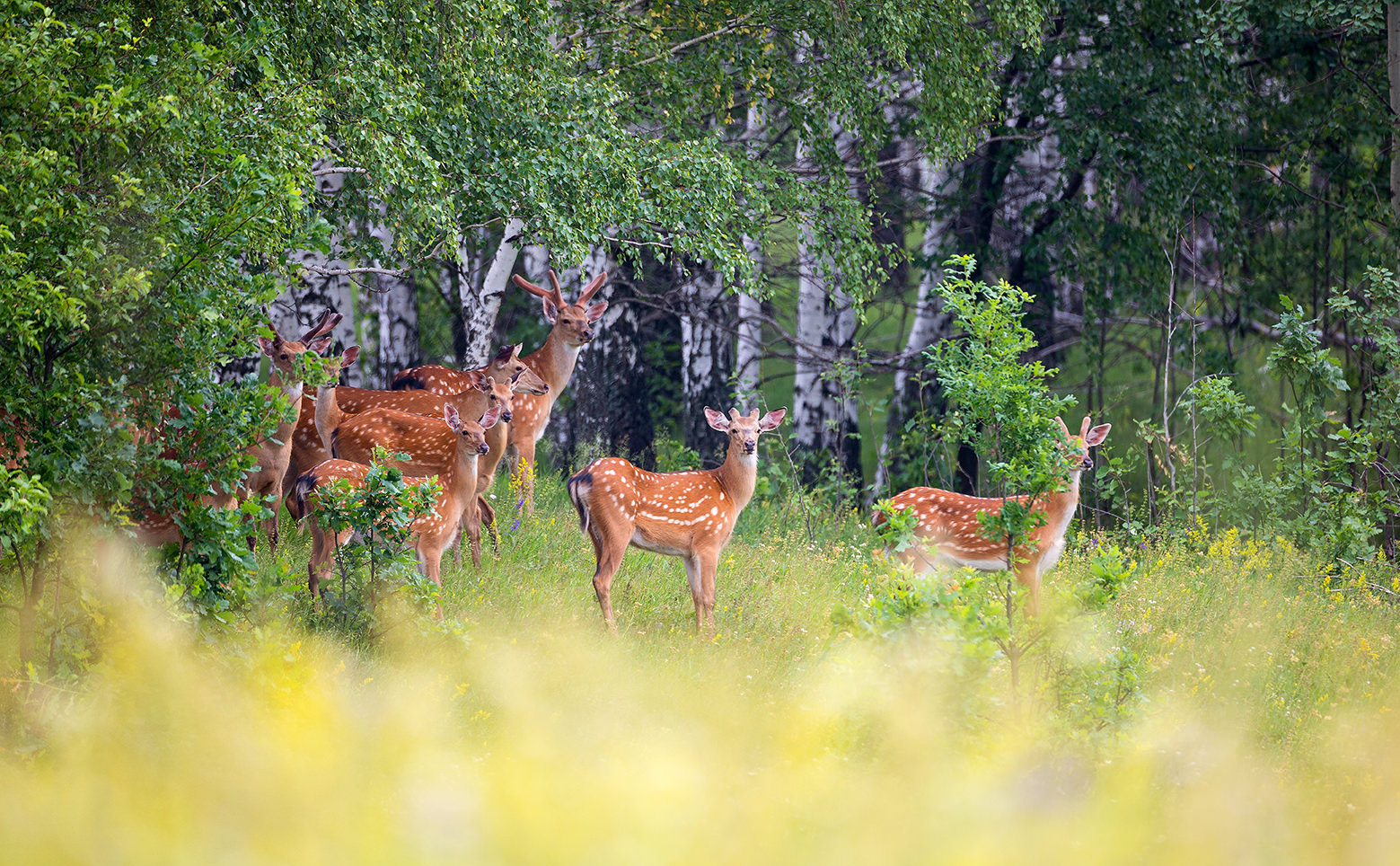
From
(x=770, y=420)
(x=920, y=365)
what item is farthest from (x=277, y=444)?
(x=920, y=365)

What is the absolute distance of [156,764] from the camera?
548 cm

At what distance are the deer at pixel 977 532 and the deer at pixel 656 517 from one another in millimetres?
1017

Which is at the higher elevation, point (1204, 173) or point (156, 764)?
point (1204, 173)

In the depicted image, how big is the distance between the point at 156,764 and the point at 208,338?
1899 mm

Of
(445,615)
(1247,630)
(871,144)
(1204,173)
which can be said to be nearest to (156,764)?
(445,615)

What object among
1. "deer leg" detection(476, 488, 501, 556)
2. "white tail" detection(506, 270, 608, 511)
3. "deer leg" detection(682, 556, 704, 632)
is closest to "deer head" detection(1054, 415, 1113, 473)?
"deer leg" detection(682, 556, 704, 632)

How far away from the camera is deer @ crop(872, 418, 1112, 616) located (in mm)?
8148

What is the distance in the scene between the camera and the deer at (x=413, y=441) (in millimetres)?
8867

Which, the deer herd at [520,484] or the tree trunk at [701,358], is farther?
the tree trunk at [701,358]

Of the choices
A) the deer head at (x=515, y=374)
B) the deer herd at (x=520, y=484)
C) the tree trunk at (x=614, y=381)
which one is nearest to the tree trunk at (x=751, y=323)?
the tree trunk at (x=614, y=381)

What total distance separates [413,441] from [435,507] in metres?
1.35

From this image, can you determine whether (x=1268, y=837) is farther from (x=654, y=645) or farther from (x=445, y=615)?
(x=445, y=615)

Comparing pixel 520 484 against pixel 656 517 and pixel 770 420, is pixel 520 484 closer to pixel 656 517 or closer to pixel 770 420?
pixel 656 517

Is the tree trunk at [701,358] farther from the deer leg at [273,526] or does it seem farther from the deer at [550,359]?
the deer leg at [273,526]
